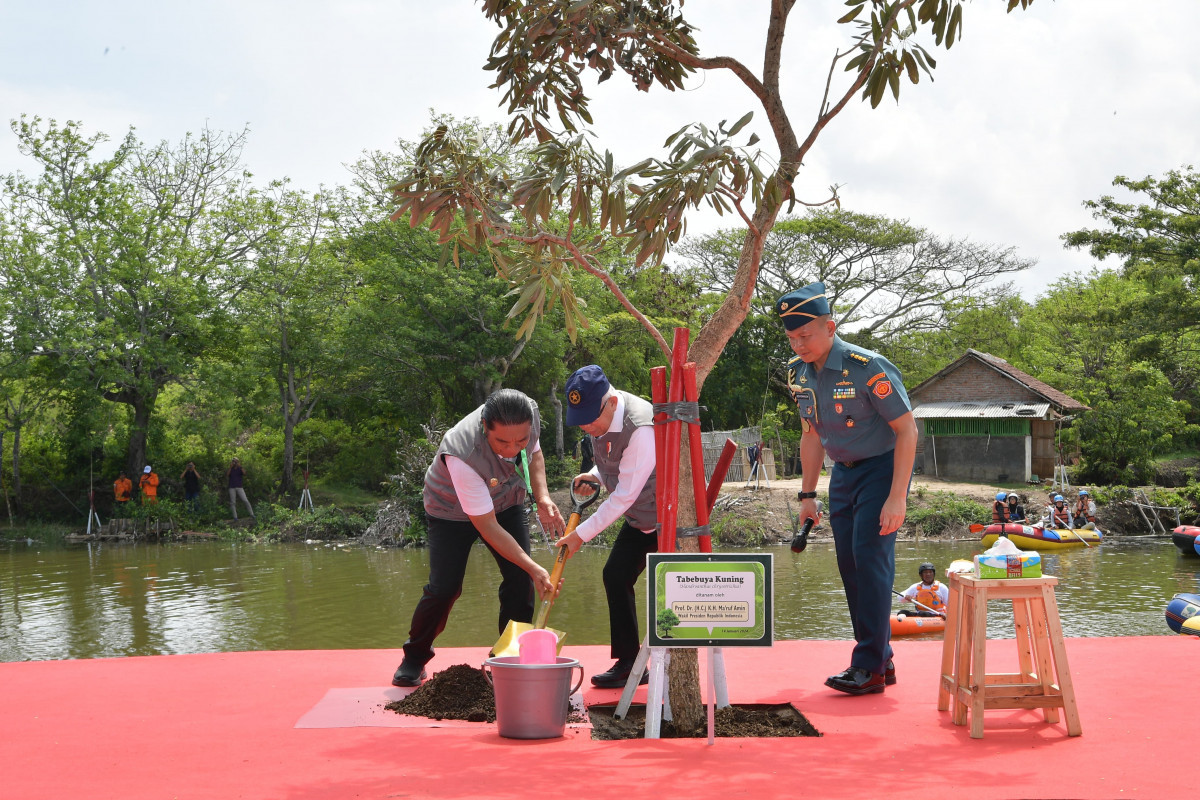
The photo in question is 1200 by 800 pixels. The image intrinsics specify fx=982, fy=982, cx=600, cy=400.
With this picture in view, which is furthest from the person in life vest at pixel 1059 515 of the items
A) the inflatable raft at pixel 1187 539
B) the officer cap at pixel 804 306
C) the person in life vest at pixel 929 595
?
the officer cap at pixel 804 306

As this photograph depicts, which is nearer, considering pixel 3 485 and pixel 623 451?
pixel 623 451

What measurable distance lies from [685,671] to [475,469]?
1213 millimetres

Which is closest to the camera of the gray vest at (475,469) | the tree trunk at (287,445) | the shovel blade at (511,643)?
the shovel blade at (511,643)

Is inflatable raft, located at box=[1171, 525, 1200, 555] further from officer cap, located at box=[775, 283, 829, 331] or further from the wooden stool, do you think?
officer cap, located at box=[775, 283, 829, 331]

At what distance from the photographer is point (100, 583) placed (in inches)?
601

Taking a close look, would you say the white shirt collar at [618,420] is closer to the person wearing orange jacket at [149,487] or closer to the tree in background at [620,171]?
the tree in background at [620,171]

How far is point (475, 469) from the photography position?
4195mm

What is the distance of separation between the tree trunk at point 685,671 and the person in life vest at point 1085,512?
18.3 meters

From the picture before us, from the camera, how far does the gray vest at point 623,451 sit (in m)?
4.13

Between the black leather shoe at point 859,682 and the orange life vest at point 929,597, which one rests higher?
the black leather shoe at point 859,682

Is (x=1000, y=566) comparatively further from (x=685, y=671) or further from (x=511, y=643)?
(x=511, y=643)

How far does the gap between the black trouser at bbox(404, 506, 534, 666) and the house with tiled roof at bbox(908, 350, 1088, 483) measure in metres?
24.6

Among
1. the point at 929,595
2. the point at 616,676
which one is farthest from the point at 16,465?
the point at 616,676

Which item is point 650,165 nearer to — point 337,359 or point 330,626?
point 330,626
